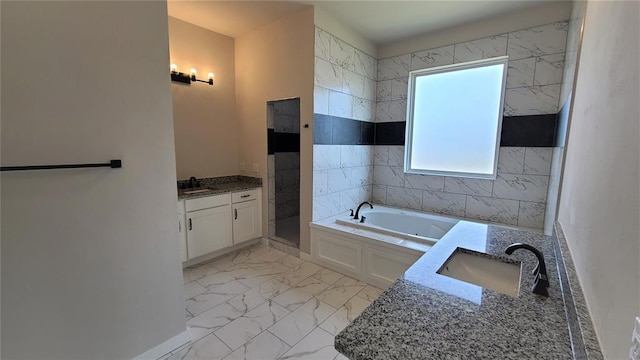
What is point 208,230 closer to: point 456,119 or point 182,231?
point 182,231

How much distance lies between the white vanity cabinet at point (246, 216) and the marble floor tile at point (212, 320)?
44.3 inches

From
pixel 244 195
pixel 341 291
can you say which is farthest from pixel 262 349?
pixel 244 195

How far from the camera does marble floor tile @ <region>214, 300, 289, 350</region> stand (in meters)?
1.92

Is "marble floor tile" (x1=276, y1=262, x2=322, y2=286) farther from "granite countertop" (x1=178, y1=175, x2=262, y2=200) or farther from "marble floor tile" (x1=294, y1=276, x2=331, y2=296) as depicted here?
"granite countertop" (x1=178, y1=175, x2=262, y2=200)

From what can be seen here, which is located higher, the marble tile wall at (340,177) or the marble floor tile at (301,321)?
the marble tile wall at (340,177)

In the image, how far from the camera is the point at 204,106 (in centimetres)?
338

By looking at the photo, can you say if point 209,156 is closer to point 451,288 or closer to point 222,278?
point 222,278

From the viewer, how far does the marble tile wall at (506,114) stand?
269 cm

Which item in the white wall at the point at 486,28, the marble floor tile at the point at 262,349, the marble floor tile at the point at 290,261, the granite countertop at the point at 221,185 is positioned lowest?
the marble floor tile at the point at 262,349

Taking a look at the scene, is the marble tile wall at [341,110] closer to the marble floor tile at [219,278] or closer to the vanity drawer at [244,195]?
the vanity drawer at [244,195]

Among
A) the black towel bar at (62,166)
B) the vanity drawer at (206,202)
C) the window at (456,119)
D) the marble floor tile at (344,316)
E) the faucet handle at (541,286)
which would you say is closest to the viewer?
the faucet handle at (541,286)

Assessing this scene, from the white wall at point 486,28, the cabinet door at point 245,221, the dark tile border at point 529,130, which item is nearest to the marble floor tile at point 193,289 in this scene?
the cabinet door at point 245,221

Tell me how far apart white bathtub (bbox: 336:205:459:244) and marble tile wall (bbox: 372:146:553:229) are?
8.4 inches

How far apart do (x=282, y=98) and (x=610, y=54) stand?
2780 mm
